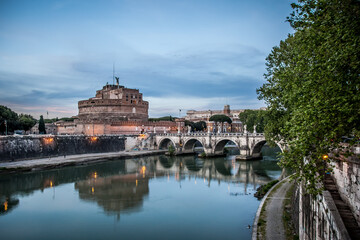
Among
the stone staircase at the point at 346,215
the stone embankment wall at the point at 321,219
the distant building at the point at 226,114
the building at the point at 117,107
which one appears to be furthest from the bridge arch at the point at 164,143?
the stone staircase at the point at 346,215

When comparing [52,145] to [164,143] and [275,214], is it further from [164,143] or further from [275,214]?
[275,214]

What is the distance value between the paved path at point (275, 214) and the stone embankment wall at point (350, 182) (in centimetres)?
214

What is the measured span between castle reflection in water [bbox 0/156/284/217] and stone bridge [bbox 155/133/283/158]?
1.88 meters

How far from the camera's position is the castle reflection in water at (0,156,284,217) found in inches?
604

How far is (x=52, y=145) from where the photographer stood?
3064cm

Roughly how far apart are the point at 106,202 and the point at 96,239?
15.3 ft

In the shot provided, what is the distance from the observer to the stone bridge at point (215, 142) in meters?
28.8

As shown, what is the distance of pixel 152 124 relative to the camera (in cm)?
4684

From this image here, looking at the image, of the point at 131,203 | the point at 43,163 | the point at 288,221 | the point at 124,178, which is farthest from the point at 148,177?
the point at 288,221

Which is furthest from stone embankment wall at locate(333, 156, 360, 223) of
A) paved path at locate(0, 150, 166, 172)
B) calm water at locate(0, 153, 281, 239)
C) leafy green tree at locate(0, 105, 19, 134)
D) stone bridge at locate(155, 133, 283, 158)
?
leafy green tree at locate(0, 105, 19, 134)

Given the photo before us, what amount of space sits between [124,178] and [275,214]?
1391 centimetres

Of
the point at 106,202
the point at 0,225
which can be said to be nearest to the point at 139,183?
the point at 106,202

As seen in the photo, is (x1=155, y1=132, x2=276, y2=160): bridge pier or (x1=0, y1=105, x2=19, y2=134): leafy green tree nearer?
(x1=155, y1=132, x2=276, y2=160): bridge pier

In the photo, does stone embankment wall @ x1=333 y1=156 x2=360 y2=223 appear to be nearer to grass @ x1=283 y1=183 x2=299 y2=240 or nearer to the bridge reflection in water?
grass @ x1=283 y1=183 x2=299 y2=240
